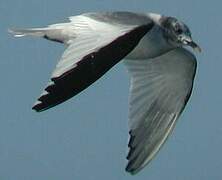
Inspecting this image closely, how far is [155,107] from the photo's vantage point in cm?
1159

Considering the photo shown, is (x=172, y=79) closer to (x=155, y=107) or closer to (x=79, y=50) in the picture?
(x=155, y=107)

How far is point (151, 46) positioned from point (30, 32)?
1188 mm

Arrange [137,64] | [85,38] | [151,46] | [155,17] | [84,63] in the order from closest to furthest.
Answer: [84,63] → [85,38] → [151,46] → [155,17] → [137,64]

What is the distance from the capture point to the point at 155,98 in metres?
11.6

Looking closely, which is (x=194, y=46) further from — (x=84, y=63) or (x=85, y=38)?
(x=84, y=63)

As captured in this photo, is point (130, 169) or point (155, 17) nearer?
point (155, 17)

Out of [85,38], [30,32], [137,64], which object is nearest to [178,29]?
[137,64]

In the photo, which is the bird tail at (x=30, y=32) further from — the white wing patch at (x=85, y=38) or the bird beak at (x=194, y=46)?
the bird beak at (x=194, y=46)

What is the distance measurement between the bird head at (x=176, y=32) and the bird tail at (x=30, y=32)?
1160 millimetres

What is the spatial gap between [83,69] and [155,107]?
3498 mm

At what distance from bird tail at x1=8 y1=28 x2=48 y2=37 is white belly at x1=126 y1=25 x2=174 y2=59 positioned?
2.80ft

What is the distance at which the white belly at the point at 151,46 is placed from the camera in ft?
34.2

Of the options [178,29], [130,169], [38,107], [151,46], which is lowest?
[130,169]

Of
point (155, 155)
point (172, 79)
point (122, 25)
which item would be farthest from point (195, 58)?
point (122, 25)
